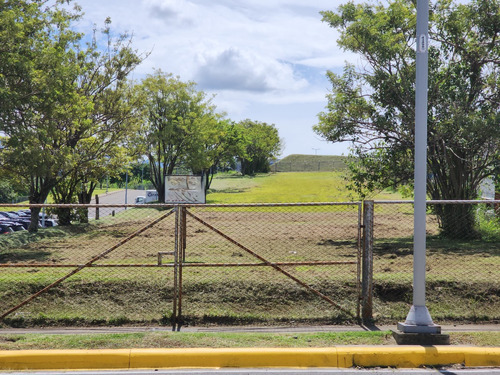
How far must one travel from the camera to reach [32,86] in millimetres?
16812

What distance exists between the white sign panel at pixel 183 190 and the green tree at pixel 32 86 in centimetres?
425

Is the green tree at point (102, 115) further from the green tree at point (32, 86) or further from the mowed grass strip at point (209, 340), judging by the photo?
the mowed grass strip at point (209, 340)

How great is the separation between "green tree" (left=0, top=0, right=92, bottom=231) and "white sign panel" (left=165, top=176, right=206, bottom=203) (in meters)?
4.25

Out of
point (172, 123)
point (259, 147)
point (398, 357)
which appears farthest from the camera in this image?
point (259, 147)

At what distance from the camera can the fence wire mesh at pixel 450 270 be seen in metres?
8.80

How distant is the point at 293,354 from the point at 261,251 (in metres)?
7.49

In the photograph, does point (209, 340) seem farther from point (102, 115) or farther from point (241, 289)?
point (102, 115)

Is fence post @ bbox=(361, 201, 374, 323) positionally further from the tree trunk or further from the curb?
the tree trunk

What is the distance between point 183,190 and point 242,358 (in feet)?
41.1

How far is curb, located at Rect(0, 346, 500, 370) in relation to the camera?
6.34 m

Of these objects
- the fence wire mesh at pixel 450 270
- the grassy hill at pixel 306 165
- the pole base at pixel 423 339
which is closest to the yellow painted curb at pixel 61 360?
the pole base at pixel 423 339

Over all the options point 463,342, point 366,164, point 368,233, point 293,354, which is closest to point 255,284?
point 368,233

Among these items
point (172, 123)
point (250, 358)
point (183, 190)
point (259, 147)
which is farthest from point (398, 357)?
point (259, 147)

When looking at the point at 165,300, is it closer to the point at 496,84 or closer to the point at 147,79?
the point at 496,84
